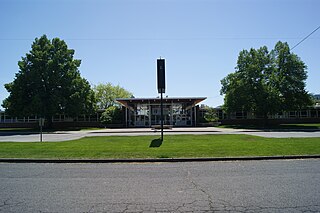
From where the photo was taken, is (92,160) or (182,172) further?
(92,160)

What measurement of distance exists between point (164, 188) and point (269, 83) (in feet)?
127

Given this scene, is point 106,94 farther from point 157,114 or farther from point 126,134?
point 126,134

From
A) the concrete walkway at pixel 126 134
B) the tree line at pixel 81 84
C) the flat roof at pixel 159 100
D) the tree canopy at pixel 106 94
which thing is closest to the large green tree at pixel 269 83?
the tree line at pixel 81 84

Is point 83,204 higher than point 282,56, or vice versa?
point 282,56

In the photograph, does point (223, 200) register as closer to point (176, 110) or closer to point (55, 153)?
point (55, 153)

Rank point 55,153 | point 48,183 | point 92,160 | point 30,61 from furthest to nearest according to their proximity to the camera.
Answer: point 30,61
point 55,153
point 92,160
point 48,183

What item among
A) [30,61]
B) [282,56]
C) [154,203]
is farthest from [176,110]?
[154,203]

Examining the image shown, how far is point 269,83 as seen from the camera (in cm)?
3941

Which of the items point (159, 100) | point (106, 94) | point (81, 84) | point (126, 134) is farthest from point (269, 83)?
point (106, 94)

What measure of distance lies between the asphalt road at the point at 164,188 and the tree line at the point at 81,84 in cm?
3091

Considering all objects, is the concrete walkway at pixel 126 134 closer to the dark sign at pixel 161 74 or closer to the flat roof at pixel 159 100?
the dark sign at pixel 161 74

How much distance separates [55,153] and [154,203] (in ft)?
26.6

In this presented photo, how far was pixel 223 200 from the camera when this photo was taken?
15.2 ft

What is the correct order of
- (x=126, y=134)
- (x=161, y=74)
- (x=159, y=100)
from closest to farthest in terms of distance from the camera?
(x=161, y=74) → (x=126, y=134) → (x=159, y=100)
